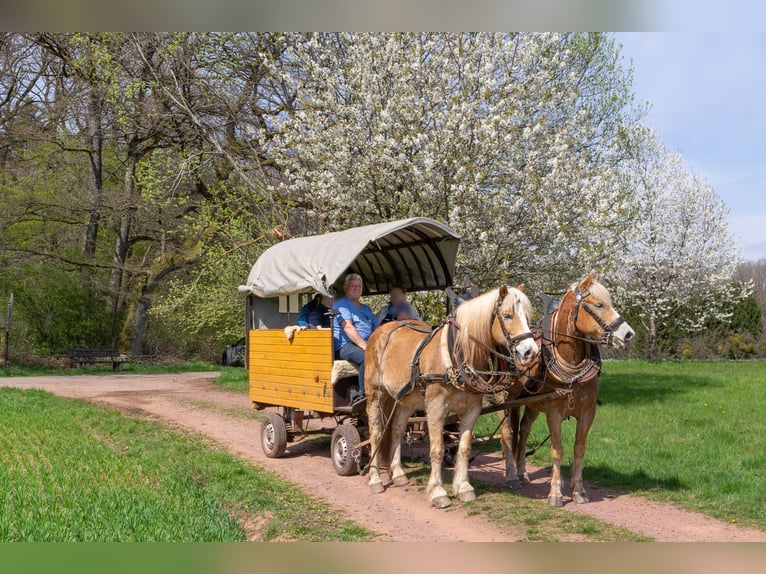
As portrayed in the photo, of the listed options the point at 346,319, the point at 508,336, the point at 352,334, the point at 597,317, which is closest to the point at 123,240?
the point at 346,319

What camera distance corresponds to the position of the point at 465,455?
22.9ft

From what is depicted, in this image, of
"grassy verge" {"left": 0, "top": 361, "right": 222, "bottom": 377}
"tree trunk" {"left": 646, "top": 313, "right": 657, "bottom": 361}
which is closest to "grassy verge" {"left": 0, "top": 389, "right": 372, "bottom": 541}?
"grassy verge" {"left": 0, "top": 361, "right": 222, "bottom": 377}

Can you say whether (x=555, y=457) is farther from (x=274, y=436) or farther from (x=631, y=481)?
(x=274, y=436)

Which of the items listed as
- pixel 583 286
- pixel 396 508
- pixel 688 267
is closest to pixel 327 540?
pixel 396 508

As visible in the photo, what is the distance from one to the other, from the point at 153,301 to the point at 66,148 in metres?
5.96

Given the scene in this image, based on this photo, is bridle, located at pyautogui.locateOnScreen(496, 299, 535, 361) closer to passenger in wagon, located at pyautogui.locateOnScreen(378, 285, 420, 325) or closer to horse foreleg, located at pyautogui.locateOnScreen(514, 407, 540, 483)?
horse foreleg, located at pyautogui.locateOnScreen(514, 407, 540, 483)

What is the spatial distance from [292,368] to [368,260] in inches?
84.5

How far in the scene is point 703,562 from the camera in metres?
4.79

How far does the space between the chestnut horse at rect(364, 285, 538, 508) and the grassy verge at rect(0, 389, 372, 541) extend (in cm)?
111

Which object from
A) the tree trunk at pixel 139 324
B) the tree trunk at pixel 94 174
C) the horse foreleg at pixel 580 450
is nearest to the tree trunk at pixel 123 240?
Result: the tree trunk at pixel 94 174

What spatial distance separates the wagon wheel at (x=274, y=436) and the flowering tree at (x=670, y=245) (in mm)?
21160
